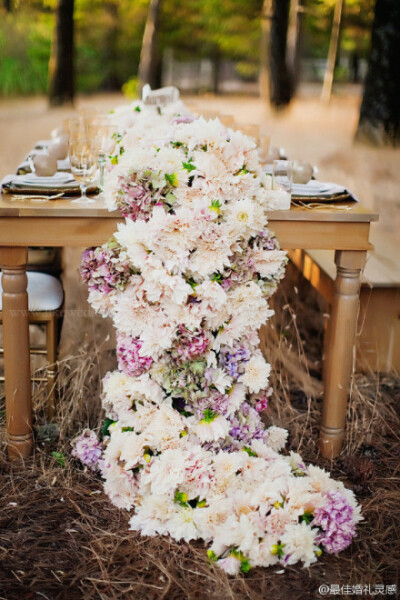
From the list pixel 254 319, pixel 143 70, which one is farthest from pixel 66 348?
pixel 143 70

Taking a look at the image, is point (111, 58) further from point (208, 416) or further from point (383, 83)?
point (208, 416)

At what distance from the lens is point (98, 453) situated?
223cm

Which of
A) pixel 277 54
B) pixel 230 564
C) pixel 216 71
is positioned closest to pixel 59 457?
pixel 230 564

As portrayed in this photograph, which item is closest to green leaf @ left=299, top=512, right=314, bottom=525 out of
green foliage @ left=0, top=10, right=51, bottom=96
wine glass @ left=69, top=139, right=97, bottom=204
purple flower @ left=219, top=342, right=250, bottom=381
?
purple flower @ left=219, top=342, right=250, bottom=381

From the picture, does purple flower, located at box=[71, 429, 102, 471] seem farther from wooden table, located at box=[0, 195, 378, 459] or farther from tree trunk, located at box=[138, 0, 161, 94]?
tree trunk, located at box=[138, 0, 161, 94]

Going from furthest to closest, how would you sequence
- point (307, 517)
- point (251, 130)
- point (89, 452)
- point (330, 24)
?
Result: point (330, 24)
point (251, 130)
point (89, 452)
point (307, 517)

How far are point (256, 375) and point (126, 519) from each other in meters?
0.58

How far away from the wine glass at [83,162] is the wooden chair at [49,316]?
1.37 feet

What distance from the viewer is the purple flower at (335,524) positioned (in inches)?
73.4

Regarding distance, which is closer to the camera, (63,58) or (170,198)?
(170,198)

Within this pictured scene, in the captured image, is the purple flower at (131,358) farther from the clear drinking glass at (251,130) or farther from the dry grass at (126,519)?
the clear drinking glass at (251,130)

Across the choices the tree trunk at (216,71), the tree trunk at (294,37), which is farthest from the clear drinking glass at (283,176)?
the tree trunk at (216,71)

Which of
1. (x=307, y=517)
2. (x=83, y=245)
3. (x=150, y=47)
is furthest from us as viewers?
(x=150, y=47)

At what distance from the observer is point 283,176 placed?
2.17 m
